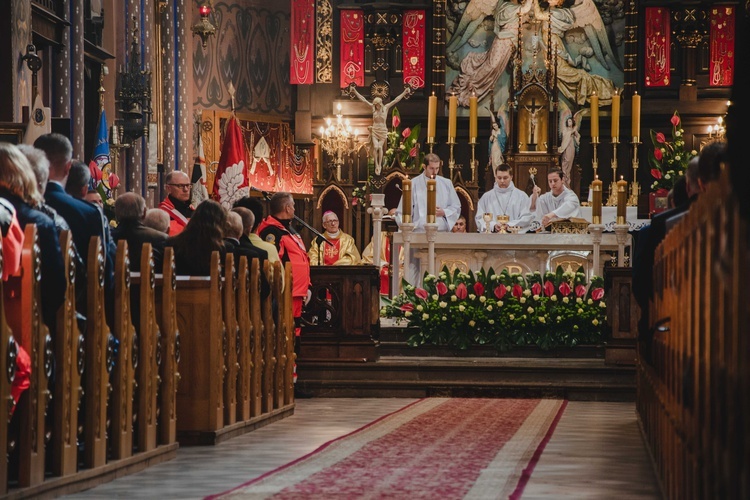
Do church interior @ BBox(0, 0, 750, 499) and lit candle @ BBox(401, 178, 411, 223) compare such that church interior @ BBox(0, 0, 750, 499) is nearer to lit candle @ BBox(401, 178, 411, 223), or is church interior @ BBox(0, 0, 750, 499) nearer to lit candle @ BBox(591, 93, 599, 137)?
lit candle @ BBox(401, 178, 411, 223)

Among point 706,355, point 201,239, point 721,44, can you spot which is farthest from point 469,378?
point 721,44

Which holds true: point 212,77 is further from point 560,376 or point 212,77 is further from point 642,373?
point 642,373

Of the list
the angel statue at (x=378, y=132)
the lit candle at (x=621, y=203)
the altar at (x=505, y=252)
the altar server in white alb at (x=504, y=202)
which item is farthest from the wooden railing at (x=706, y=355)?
the angel statue at (x=378, y=132)

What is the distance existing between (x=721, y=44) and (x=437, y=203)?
7.67 metres

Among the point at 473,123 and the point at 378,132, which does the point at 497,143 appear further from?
the point at 473,123

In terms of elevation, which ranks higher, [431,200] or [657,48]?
[657,48]

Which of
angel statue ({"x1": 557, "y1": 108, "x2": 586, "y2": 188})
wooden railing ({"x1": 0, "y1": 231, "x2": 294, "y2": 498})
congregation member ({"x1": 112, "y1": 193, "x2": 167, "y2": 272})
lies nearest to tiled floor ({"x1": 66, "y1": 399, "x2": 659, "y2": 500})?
wooden railing ({"x1": 0, "y1": 231, "x2": 294, "y2": 498})

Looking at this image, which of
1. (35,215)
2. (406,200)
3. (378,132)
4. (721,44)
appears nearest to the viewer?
(35,215)

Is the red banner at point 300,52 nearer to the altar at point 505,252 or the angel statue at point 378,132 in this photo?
the angel statue at point 378,132

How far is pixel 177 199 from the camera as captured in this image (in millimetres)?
9836

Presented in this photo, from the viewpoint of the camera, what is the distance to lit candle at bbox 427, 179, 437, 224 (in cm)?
1153

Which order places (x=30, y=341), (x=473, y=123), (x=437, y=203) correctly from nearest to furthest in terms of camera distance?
(x=30, y=341), (x=437, y=203), (x=473, y=123)

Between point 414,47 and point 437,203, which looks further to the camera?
point 414,47

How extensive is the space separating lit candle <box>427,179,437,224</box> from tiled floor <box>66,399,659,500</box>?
2.61 metres
